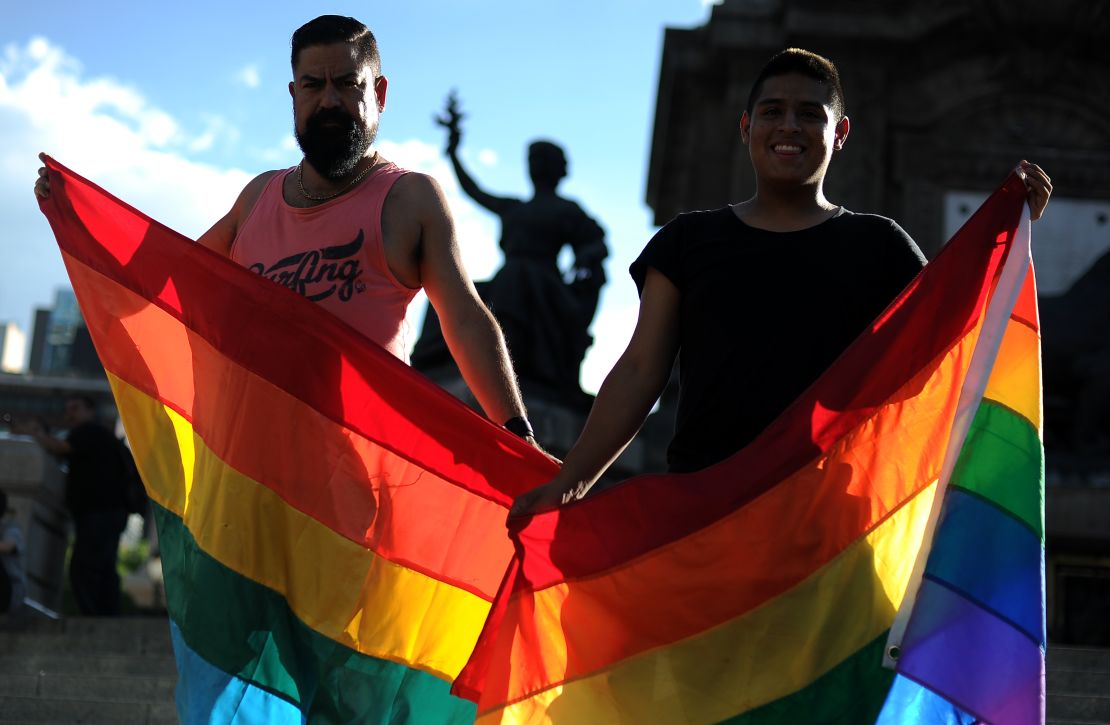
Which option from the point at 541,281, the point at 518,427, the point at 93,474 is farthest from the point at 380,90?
the point at 541,281

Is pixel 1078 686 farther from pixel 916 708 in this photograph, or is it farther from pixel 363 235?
pixel 363 235

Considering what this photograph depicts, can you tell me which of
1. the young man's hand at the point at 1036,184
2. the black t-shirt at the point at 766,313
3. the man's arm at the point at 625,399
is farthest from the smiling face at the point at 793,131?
the young man's hand at the point at 1036,184

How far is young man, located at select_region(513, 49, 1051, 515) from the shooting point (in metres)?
3.72

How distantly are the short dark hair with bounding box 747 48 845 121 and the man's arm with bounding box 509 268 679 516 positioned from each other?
49cm

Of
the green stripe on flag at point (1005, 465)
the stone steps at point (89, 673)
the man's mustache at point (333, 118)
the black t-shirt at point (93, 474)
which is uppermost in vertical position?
the man's mustache at point (333, 118)

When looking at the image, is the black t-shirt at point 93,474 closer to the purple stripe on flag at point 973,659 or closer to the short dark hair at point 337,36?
the short dark hair at point 337,36

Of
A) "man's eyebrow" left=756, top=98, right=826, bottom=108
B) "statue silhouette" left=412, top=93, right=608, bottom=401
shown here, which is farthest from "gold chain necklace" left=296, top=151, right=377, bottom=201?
"statue silhouette" left=412, top=93, right=608, bottom=401

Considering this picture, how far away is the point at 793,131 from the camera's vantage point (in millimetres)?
3828

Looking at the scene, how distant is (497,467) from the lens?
13.4 feet

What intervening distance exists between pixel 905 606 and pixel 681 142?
54.9 ft

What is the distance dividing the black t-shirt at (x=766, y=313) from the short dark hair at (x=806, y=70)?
262mm

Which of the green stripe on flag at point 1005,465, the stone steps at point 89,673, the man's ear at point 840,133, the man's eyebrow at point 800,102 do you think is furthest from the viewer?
the stone steps at point 89,673

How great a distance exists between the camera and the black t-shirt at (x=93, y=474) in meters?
11.0

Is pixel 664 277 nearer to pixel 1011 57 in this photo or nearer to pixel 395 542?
pixel 395 542
